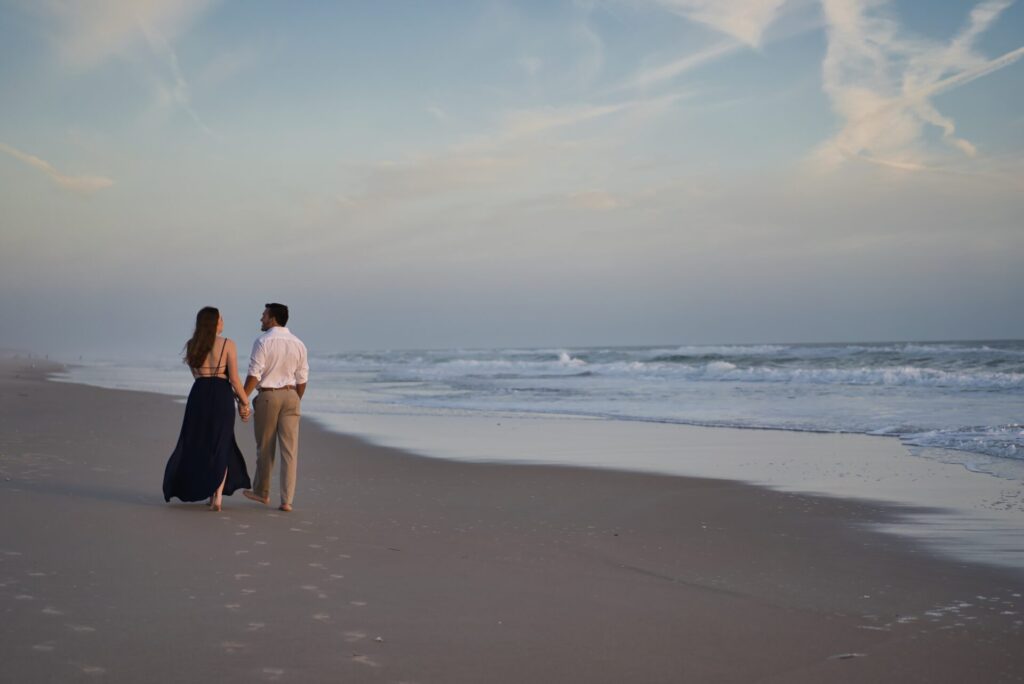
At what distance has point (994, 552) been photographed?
5961mm

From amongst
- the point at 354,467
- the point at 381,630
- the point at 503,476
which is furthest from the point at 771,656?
the point at 354,467

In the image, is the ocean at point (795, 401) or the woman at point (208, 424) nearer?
the woman at point (208, 424)

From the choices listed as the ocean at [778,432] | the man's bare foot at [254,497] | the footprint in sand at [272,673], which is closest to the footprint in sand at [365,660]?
the footprint in sand at [272,673]

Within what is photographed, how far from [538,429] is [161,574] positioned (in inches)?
411

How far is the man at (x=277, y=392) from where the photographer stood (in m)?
6.87

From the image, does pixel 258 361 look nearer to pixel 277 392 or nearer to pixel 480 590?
pixel 277 392

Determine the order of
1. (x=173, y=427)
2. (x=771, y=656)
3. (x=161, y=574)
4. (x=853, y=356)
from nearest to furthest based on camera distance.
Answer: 1. (x=771, y=656)
2. (x=161, y=574)
3. (x=173, y=427)
4. (x=853, y=356)

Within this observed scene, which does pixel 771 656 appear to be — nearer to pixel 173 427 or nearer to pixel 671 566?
pixel 671 566

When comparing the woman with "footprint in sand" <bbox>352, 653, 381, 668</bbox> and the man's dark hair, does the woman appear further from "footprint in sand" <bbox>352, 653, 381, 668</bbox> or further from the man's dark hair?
"footprint in sand" <bbox>352, 653, 381, 668</bbox>

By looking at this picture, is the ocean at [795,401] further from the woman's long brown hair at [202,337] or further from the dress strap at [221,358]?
the woman's long brown hair at [202,337]

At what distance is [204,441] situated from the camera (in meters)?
6.75

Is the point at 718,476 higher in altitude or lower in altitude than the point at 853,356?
lower

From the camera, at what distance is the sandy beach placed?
11.7 feet

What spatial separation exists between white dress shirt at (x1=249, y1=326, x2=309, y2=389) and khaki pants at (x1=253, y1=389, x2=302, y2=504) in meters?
0.10
